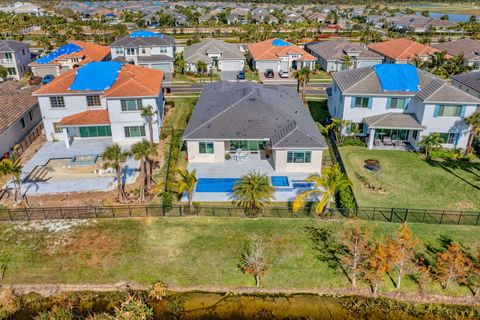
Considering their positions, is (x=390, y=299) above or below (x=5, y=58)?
below

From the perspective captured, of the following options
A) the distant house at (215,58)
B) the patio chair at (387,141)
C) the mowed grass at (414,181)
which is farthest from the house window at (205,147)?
the distant house at (215,58)

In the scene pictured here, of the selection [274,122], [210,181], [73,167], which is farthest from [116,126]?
[274,122]

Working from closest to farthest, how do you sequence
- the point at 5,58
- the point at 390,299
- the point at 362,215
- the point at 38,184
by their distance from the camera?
the point at 390,299 → the point at 362,215 → the point at 38,184 → the point at 5,58

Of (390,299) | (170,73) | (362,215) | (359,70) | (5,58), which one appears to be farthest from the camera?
(170,73)

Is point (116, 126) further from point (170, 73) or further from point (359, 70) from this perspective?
point (170, 73)

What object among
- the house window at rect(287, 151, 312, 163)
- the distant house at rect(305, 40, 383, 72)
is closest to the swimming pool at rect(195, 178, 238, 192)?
the house window at rect(287, 151, 312, 163)

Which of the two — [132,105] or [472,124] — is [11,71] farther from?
[472,124]
